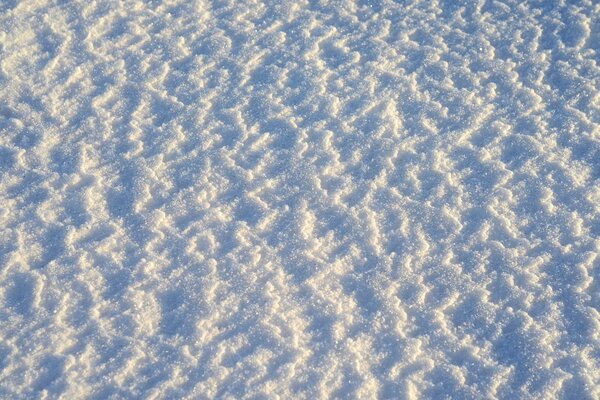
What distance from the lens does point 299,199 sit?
0.84 meters

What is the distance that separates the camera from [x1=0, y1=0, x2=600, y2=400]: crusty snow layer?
708mm

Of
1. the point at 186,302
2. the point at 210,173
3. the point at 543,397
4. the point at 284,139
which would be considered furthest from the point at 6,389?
the point at 543,397

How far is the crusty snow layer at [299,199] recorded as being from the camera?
708 mm

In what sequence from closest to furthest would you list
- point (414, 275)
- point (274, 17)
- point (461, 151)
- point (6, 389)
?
1. point (6, 389)
2. point (414, 275)
3. point (461, 151)
4. point (274, 17)

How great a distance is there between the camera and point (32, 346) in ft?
2.29

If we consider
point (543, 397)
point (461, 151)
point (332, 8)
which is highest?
point (332, 8)

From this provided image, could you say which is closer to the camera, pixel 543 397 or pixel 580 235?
pixel 543 397

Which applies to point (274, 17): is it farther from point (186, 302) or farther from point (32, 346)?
point (32, 346)

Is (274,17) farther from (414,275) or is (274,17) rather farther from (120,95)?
(414,275)

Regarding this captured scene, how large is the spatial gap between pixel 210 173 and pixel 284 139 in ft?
0.45

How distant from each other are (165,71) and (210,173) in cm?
23

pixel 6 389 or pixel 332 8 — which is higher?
pixel 332 8

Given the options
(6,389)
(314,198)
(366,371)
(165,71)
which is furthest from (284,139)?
(6,389)

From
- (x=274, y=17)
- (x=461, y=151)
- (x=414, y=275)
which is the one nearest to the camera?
(x=414, y=275)
